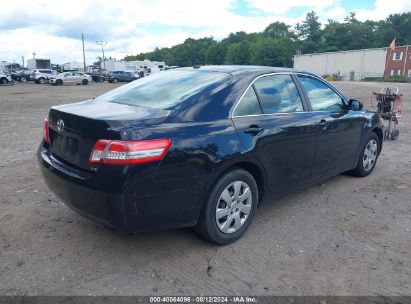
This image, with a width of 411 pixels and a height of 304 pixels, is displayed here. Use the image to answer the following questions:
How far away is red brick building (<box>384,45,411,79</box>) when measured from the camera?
64750 millimetres

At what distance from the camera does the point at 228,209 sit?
3.48m

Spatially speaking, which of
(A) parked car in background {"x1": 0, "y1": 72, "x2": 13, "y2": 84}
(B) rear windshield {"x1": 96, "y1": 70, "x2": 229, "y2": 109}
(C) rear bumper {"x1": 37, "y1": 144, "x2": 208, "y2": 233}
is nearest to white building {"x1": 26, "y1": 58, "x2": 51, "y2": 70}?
(A) parked car in background {"x1": 0, "y1": 72, "x2": 13, "y2": 84}

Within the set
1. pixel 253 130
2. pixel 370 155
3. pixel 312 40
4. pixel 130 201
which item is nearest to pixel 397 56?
pixel 312 40

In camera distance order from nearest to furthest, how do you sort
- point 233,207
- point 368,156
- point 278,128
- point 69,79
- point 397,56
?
point 233,207 → point 278,128 → point 368,156 → point 69,79 → point 397,56

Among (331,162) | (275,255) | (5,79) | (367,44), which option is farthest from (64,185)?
(367,44)

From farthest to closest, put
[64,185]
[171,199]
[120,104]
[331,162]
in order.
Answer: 1. [331,162]
2. [120,104]
3. [64,185]
4. [171,199]

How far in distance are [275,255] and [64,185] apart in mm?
1981

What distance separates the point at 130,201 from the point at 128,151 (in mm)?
384

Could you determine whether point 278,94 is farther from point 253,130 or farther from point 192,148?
point 192,148

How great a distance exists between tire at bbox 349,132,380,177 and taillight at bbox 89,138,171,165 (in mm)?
3689

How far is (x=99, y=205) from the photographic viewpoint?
9.51 feet

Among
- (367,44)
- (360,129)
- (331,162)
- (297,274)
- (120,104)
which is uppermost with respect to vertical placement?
(367,44)

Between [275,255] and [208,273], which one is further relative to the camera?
[275,255]

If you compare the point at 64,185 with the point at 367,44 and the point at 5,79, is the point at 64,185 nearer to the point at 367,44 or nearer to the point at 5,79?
the point at 5,79
